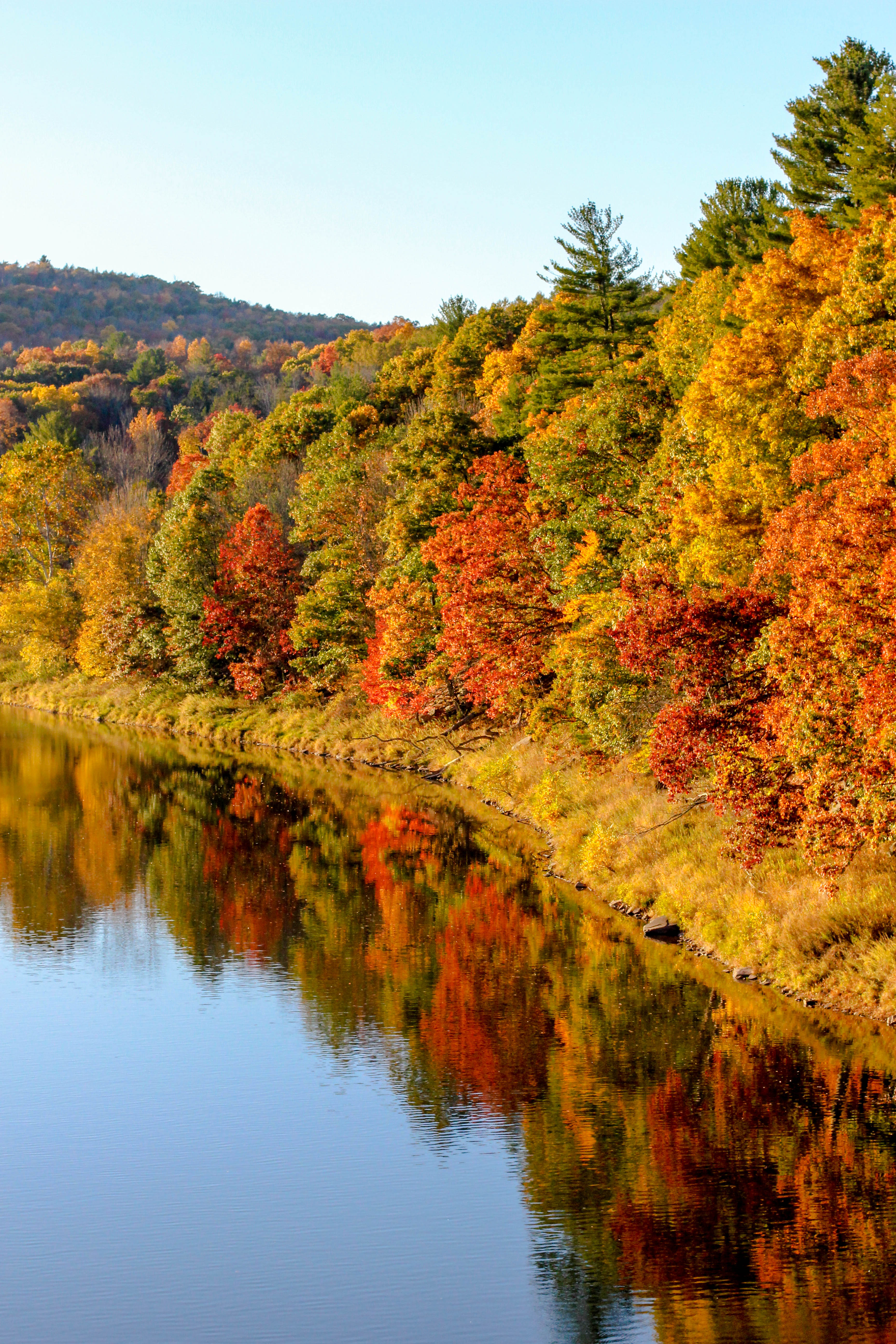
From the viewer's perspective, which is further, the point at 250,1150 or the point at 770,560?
the point at 770,560

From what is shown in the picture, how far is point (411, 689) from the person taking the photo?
45.7 meters

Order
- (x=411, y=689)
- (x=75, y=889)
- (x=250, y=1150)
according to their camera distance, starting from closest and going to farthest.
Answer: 1. (x=250, y=1150)
2. (x=75, y=889)
3. (x=411, y=689)

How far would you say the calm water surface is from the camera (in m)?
12.1

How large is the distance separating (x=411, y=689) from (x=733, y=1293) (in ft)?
112

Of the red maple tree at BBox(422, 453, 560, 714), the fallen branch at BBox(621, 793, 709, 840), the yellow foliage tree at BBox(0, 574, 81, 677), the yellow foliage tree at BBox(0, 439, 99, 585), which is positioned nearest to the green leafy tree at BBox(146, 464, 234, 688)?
the yellow foliage tree at BBox(0, 574, 81, 677)

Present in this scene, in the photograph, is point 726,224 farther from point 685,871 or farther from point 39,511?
point 39,511

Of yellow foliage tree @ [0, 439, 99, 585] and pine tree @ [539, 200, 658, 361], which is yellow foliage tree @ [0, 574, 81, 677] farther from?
pine tree @ [539, 200, 658, 361]

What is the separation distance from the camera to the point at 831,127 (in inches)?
1622

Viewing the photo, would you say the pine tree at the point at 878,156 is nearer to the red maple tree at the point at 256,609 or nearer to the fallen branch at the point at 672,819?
the fallen branch at the point at 672,819

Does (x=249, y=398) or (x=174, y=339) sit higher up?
(x=174, y=339)

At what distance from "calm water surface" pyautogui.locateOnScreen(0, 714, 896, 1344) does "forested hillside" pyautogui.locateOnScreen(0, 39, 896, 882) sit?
152 inches

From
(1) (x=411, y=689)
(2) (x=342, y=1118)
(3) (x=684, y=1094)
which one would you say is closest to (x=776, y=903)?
(3) (x=684, y=1094)

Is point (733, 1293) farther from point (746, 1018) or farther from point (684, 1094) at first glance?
point (746, 1018)

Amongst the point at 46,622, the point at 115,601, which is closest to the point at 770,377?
the point at 115,601
